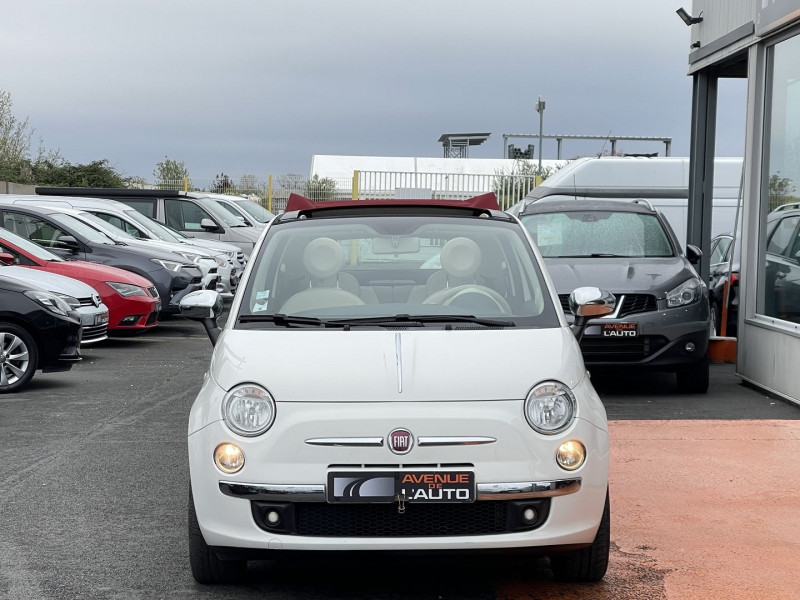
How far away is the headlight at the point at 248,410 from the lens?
4.46 m

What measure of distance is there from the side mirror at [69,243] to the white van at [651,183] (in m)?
6.77

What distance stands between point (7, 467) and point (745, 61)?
8.65 meters

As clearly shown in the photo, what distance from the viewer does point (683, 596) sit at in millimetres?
4797

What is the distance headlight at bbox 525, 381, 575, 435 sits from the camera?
4473 millimetres

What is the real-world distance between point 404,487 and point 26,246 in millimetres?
11071

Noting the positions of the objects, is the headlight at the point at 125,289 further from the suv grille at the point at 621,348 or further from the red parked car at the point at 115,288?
the suv grille at the point at 621,348

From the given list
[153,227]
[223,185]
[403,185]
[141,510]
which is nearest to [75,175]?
[223,185]

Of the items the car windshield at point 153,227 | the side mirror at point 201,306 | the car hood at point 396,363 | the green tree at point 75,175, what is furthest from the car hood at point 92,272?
the green tree at point 75,175

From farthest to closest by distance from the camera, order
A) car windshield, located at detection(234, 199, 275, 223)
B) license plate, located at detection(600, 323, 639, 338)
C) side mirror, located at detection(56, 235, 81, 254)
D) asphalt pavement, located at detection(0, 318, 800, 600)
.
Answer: car windshield, located at detection(234, 199, 275, 223) → side mirror, located at detection(56, 235, 81, 254) → license plate, located at detection(600, 323, 639, 338) → asphalt pavement, located at detection(0, 318, 800, 600)

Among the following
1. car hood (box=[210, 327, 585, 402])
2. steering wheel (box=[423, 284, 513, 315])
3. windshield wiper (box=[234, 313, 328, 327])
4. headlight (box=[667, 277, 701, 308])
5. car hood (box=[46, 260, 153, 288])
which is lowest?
car hood (box=[46, 260, 153, 288])

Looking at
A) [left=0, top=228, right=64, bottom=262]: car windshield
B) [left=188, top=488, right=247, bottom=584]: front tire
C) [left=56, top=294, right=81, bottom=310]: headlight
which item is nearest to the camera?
[left=188, top=488, right=247, bottom=584]: front tire

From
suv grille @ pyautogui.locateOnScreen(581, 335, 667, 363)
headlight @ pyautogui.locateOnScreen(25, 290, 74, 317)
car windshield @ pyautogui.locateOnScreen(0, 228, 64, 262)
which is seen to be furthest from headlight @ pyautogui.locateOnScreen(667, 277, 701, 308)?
car windshield @ pyautogui.locateOnScreen(0, 228, 64, 262)

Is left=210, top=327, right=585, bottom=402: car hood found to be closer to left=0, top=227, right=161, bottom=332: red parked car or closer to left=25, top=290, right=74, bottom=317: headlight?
left=25, top=290, right=74, bottom=317: headlight

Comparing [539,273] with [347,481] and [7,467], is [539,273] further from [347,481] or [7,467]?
[7,467]
